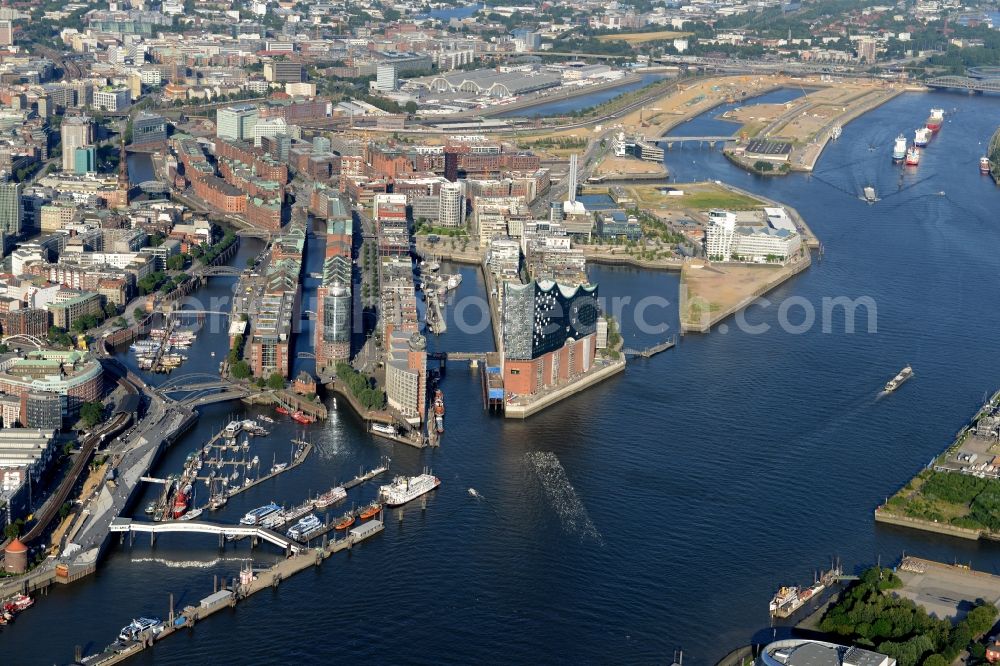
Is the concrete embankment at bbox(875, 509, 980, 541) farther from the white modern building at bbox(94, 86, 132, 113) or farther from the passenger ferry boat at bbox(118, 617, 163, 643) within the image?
the white modern building at bbox(94, 86, 132, 113)

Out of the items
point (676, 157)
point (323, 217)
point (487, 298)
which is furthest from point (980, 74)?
point (487, 298)

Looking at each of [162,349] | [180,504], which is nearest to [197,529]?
[180,504]

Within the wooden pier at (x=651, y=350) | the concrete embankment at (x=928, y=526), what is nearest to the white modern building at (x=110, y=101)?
the wooden pier at (x=651, y=350)

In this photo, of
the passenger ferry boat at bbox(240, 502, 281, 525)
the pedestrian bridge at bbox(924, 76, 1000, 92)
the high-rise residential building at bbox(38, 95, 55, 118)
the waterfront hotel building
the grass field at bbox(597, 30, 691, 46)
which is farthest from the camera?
the grass field at bbox(597, 30, 691, 46)

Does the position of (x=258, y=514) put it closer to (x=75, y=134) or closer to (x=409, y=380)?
(x=409, y=380)

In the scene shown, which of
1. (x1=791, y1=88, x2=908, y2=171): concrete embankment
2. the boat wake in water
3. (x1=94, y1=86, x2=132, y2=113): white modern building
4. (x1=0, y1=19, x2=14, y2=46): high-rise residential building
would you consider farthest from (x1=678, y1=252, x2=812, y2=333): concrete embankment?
(x1=0, y1=19, x2=14, y2=46): high-rise residential building

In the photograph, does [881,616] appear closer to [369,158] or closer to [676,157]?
[369,158]
